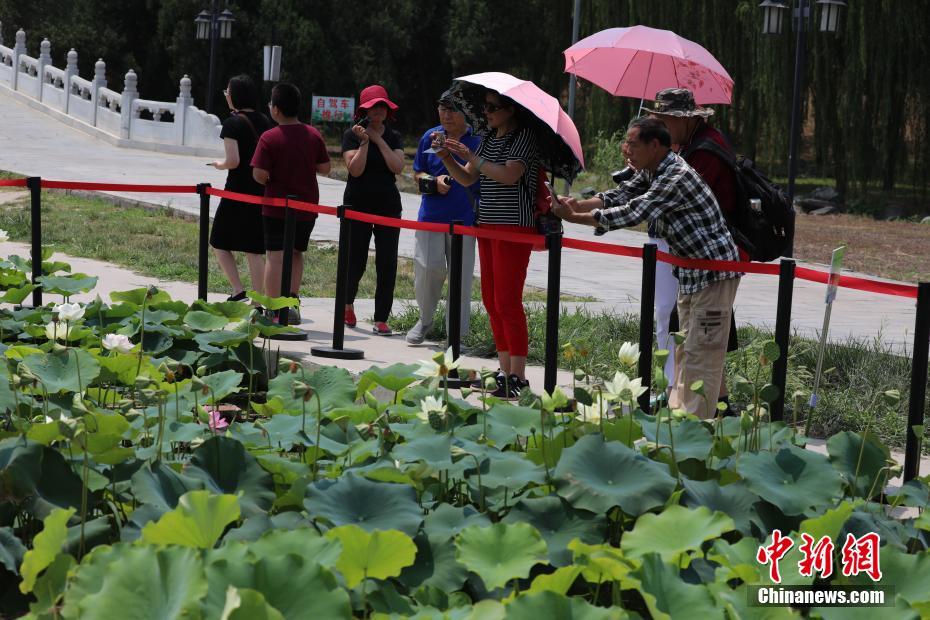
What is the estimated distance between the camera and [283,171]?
→ 800cm

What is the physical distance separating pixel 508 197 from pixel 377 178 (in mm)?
2216

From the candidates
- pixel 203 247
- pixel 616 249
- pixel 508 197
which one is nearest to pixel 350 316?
pixel 203 247

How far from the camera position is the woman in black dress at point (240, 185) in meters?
8.25

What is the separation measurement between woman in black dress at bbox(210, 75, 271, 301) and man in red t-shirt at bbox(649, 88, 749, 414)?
3384 millimetres

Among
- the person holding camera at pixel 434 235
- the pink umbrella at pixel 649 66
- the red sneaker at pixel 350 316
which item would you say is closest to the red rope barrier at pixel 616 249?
the person holding camera at pixel 434 235

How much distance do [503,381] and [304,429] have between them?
2.47 m

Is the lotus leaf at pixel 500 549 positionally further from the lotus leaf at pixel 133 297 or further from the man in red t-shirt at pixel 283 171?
the man in red t-shirt at pixel 283 171

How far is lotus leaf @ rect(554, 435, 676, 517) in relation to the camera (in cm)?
315

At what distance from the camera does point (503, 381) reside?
6242 millimetres

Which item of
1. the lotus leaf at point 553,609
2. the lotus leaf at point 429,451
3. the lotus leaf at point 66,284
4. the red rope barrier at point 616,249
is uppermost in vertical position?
the red rope barrier at point 616,249

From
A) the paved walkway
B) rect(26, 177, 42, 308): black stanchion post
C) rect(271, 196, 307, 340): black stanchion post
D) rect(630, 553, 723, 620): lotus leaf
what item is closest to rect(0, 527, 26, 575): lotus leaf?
rect(630, 553, 723, 620): lotus leaf

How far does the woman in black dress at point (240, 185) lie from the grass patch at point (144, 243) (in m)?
1.60

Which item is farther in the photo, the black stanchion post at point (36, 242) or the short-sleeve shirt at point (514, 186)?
the black stanchion post at point (36, 242)

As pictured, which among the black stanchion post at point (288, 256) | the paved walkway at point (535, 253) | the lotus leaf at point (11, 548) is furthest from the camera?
the paved walkway at point (535, 253)
